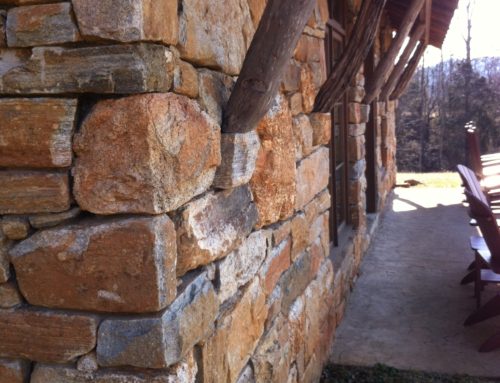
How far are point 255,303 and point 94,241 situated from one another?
0.82 meters

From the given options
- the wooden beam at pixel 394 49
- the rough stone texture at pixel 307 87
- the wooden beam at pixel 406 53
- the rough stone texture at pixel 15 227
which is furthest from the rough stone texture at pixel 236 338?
the wooden beam at pixel 406 53

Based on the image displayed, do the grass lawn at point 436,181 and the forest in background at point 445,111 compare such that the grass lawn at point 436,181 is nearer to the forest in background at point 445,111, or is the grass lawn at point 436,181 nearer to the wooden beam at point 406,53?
the wooden beam at point 406,53

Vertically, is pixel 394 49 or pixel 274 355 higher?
pixel 394 49

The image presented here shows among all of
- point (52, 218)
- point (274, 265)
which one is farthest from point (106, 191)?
point (274, 265)

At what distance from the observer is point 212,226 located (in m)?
1.61

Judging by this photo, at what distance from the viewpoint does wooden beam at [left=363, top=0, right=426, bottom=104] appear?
466cm

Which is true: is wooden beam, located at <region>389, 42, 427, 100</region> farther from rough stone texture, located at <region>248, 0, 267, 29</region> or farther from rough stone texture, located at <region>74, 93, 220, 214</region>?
rough stone texture, located at <region>74, 93, 220, 214</region>

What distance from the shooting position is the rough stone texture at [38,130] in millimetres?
1312

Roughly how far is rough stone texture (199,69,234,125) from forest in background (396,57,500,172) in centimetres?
1500

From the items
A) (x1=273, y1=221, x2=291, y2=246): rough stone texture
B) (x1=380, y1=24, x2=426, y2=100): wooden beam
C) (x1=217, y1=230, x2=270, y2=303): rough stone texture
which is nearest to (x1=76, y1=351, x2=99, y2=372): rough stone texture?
(x1=217, y1=230, x2=270, y2=303): rough stone texture

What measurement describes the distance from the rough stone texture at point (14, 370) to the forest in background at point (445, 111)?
1551 cm

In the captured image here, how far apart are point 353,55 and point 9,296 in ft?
7.14

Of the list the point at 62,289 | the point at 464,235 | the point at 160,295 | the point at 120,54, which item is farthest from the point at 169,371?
the point at 464,235

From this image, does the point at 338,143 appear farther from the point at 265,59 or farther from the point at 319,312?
the point at 265,59
